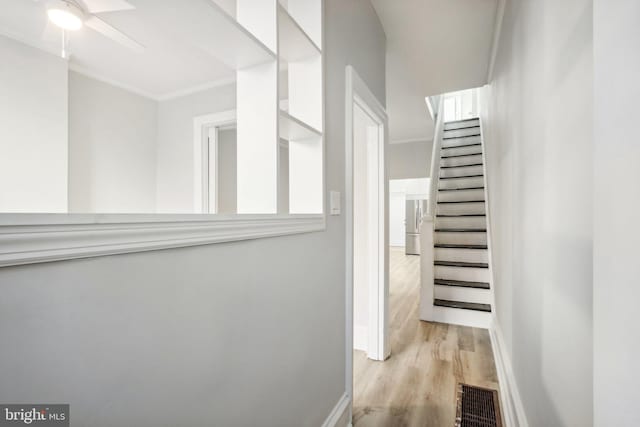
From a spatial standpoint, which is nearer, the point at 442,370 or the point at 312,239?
the point at 312,239

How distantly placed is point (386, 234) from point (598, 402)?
198cm

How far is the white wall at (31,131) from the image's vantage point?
1.92 m

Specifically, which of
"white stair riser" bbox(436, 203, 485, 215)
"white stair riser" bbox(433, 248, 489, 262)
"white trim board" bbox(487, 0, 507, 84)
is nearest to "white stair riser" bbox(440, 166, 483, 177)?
"white stair riser" bbox(436, 203, 485, 215)

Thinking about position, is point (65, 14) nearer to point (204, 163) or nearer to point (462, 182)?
point (204, 163)

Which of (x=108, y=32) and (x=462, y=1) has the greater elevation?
(x=462, y=1)

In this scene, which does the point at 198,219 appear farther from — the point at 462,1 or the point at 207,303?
the point at 462,1

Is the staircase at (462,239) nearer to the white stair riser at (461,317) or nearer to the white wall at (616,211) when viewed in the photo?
the white stair riser at (461,317)

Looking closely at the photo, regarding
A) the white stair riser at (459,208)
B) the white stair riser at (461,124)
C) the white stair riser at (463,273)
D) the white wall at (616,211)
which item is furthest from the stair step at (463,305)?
the white stair riser at (461,124)

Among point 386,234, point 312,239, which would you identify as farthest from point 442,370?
point 312,239

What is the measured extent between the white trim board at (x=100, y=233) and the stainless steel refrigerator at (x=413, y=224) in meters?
8.81

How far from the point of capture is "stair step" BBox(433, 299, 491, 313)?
3.10 metres

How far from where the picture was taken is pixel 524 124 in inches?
56.1

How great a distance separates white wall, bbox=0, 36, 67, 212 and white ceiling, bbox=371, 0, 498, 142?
2.45 m

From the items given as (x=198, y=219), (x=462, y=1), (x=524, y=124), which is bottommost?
(x=198, y=219)
